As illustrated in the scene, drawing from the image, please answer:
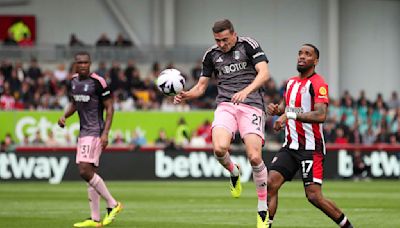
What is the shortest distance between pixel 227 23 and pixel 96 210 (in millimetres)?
3869

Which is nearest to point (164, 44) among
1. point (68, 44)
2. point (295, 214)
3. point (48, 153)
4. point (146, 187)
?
point (68, 44)

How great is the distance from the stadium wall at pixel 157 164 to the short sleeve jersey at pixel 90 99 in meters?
14.3

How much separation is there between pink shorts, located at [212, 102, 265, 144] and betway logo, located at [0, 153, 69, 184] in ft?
55.9

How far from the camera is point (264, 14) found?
46.9 metres

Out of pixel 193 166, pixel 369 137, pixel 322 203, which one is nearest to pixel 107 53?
pixel 193 166

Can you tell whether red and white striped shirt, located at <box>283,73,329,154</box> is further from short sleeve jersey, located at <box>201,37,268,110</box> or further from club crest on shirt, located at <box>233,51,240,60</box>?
club crest on shirt, located at <box>233,51,240,60</box>

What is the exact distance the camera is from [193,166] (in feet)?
104

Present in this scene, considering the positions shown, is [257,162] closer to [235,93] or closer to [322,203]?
[235,93]

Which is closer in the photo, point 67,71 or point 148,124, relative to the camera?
point 148,124

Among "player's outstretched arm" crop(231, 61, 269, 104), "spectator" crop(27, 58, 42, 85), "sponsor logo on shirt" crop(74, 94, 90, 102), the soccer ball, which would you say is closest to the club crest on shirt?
"player's outstretched arm" crop(231, 61, 269, 104)

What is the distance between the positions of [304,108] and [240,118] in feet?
3.94

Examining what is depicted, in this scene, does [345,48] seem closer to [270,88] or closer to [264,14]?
[264,14]

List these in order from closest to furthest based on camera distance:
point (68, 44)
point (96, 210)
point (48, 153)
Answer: point (96, 210) < point (48, 153) < point (68, 44)

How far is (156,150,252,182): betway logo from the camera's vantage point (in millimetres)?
31328
